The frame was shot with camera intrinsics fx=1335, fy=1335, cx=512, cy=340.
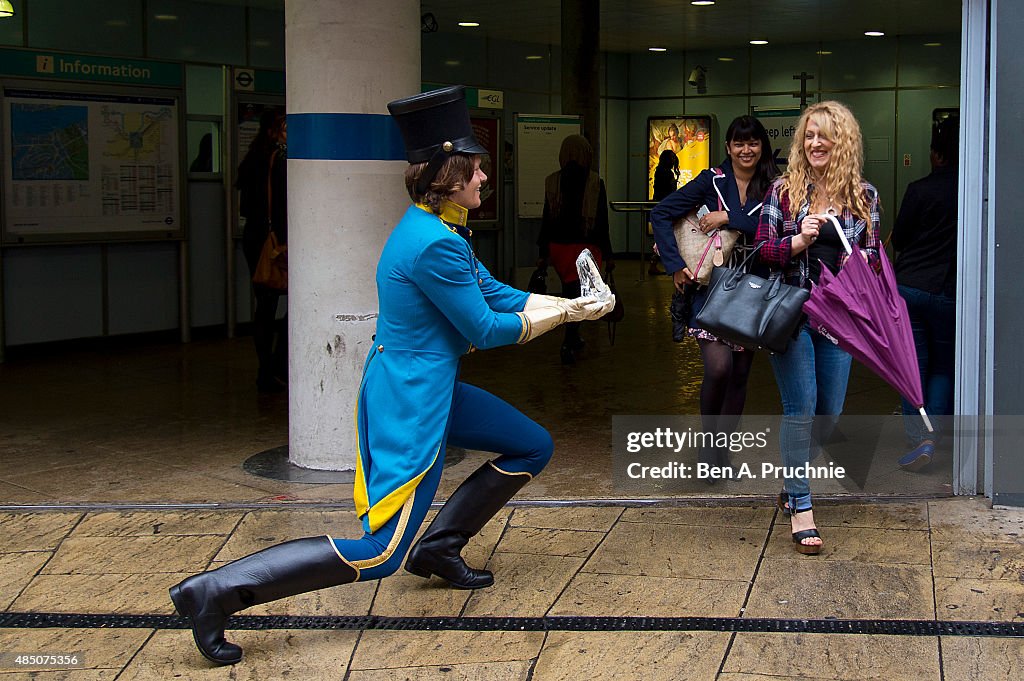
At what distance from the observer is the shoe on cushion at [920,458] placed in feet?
20.8

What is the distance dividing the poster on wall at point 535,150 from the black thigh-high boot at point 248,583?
29.9 feet

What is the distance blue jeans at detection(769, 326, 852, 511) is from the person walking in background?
191 inches

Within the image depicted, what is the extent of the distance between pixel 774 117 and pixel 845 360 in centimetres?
1120

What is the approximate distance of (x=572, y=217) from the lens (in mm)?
10016

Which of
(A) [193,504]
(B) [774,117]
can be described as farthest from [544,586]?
(B) [774,117]

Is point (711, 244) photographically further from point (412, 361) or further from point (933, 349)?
point (412, 361)

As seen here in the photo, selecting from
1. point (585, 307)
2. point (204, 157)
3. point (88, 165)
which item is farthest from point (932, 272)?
point (204, 157)

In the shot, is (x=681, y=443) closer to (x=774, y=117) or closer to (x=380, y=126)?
(x=380, y=126)

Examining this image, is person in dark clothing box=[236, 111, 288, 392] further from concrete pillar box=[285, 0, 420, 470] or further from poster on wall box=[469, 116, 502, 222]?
poster on wall box=[469, 116, 502, 222]

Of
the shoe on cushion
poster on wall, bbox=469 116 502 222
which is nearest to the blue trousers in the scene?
the shoe on cushion

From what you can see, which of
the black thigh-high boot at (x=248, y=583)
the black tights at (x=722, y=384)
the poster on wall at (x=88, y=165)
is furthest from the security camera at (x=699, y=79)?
the black thigh-high boot at (x=248, y=583)

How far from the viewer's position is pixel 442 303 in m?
4.11

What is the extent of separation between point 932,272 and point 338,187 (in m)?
2.89

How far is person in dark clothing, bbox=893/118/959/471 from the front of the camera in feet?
20.9
